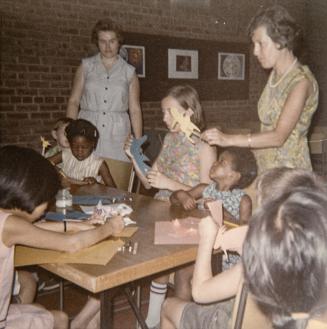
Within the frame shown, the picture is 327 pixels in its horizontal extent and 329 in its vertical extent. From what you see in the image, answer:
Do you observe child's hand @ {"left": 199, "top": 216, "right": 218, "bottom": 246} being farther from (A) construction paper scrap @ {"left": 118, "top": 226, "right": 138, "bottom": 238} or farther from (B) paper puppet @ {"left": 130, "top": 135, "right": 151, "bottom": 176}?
(B) paper puppet @ {"left": 130, "top": 135, "right": 151, "bottom": 176}

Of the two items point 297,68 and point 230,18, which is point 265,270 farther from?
point 230,18

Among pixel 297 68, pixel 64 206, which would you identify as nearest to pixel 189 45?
pixel 297 68

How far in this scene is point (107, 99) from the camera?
4.30 metres

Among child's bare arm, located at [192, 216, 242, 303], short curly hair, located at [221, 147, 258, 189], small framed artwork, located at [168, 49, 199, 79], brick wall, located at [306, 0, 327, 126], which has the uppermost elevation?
brick wall, located at [306, 0, 327, 126]

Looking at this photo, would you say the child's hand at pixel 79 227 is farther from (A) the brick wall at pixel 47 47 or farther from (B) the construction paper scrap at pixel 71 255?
(A) the brick wall at pixel 47 47

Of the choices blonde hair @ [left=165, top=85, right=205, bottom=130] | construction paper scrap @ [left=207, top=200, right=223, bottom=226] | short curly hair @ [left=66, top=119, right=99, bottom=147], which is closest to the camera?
construction paper scrap @ [left=207, top=200, right=223, bottom=226]

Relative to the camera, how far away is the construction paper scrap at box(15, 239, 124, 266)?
175 cm

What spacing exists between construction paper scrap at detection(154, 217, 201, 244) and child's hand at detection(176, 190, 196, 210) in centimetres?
16

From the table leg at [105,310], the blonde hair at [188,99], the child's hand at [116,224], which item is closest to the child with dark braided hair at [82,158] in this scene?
the blonde hair at [188,99]

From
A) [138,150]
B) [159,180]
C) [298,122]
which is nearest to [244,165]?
[298,122]

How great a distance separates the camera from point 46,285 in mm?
3721

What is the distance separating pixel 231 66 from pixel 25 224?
6019mm

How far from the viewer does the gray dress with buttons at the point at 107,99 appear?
424 cm

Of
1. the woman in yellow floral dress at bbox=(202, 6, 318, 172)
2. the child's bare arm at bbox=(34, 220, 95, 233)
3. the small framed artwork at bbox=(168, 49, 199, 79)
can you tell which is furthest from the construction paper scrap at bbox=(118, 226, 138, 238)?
the small framed artwork at bbox=(168, 49, 199, 79)
